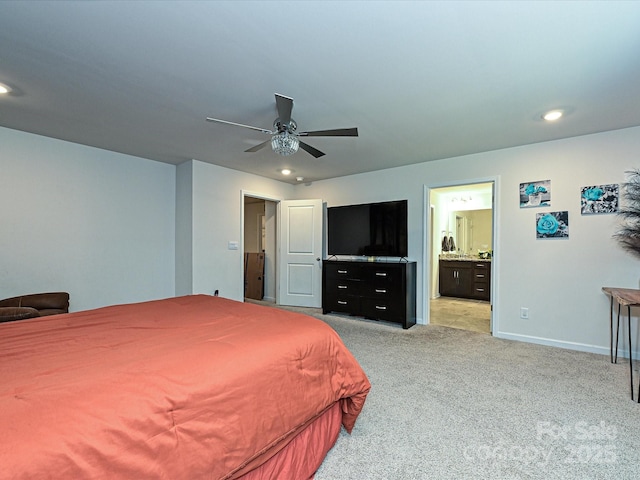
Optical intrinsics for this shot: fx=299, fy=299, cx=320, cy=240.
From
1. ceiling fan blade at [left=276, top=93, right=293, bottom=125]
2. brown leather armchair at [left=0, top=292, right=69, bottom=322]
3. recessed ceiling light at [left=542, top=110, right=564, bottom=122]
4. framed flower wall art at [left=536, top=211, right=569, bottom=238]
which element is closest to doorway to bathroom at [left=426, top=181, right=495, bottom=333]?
framed flower wall art at [left=536, top=211, right=569, bottom=238]

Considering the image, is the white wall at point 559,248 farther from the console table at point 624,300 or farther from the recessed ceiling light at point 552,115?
the recessed ceiling light at point 552,115

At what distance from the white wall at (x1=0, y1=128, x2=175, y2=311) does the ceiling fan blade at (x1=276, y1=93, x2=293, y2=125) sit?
2.93 m

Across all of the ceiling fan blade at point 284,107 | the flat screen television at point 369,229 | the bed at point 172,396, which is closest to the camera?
the bed at point 172,396

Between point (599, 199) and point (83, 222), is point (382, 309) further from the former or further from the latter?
point (83, 222)

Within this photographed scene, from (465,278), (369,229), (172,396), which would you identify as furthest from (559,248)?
(172,396)

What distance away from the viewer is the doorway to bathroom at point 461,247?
6.42m

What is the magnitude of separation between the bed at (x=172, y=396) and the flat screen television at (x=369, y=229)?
119 inches

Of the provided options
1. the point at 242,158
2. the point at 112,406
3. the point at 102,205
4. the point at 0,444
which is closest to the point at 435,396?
the point at 112,406

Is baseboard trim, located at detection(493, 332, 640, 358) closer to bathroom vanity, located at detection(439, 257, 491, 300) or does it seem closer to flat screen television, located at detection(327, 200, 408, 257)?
flat screen television, located at detection(327, 200, 408, 257)

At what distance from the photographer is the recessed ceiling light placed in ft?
9.04

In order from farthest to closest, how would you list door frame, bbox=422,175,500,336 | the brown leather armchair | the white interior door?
the white interior door < door frame, bbox=422,175,500,336 < the brown leather armchair

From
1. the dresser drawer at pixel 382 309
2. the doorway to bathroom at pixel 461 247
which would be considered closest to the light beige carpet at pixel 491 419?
the dresser drawer at pixel 382 309

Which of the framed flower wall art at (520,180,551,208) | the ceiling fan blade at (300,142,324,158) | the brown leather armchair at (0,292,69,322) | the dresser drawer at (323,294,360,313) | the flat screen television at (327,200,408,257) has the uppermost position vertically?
the ceiling fan blade at (300,142,324,158)

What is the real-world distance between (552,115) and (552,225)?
1354 mm
